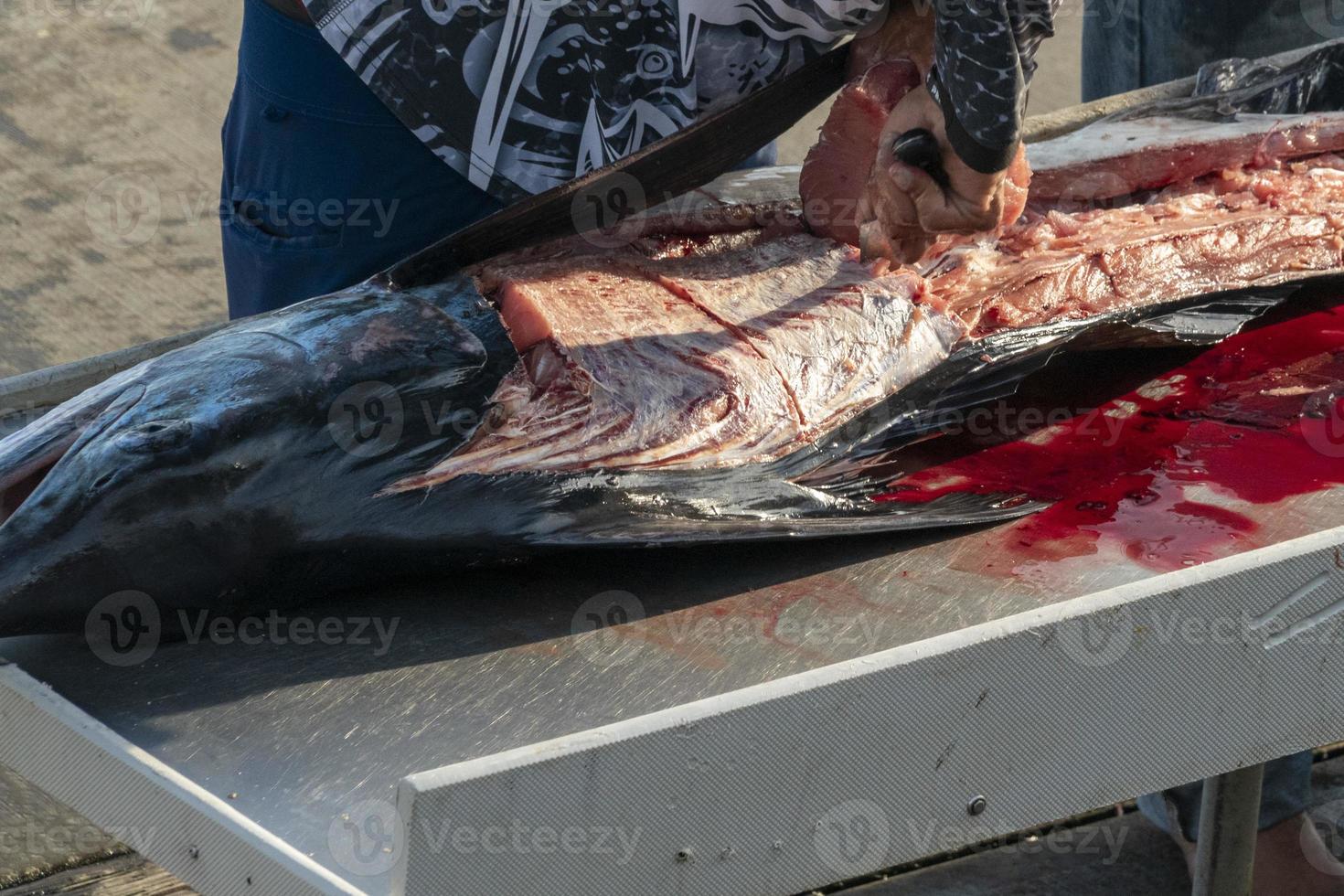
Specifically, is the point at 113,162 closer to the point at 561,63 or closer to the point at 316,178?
the point at 316,178

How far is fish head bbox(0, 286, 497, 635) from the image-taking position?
1976 mm

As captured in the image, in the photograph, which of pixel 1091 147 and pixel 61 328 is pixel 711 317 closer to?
pixel 1091 147

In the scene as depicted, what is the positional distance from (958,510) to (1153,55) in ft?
9.10

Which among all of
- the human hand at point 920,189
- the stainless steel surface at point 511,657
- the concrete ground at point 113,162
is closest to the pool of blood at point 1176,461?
the stainless steel surface at point 511,657

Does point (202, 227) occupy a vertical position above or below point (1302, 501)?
above

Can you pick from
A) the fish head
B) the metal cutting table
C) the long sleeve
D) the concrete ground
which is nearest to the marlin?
the fish head

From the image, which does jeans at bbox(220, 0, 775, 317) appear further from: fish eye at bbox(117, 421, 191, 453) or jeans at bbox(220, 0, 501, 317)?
fish eye at bbox(117, 421, 191, 453)

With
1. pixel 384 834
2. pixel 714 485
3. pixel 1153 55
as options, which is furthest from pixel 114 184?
pixel 384 834

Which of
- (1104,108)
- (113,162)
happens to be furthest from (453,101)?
(113,162)

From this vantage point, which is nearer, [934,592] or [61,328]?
[934,592]

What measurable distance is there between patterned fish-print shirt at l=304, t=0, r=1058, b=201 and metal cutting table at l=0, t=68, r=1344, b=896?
86cm

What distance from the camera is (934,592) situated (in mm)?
2117

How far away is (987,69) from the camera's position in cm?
216

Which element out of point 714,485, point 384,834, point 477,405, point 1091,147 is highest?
point 1091,147
